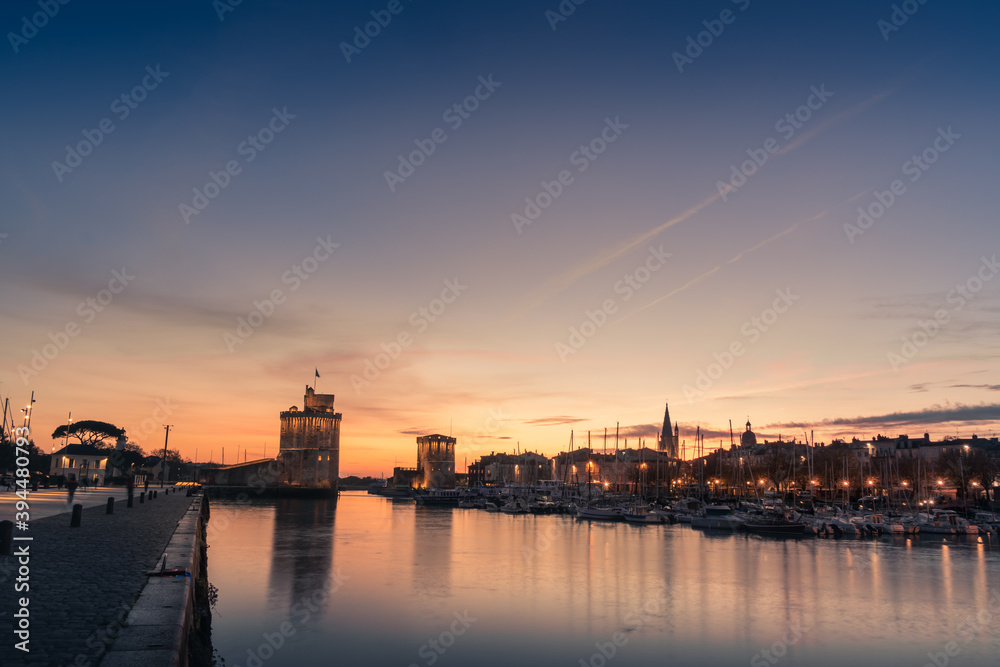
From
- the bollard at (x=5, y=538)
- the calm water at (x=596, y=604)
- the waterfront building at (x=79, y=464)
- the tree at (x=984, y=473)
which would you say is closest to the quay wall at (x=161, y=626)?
the bollard at (x=5, y=538)

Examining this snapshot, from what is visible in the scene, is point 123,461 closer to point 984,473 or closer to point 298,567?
point 298,567

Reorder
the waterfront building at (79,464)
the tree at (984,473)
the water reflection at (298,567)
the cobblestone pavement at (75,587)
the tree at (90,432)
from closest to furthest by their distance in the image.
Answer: the cobblestone pavement at (75,587), the water reflection at (298,567), the waterfront building at (79,464), the tree at (984,473), the tree at (90,432)

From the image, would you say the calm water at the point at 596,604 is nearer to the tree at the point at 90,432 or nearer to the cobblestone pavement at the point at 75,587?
the cobblestone pavement at the point at 75,587

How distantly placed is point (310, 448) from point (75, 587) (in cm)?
14831

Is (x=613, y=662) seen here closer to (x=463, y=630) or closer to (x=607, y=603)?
(x=463, y=630)

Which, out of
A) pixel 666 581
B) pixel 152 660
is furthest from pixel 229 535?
pixel 152 660

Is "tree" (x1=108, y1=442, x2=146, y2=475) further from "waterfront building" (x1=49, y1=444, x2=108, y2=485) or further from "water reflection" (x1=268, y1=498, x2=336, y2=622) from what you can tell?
"water reflection" (x1=268, y1=498, x2=336, y2=622)

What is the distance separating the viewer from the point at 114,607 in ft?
42.7

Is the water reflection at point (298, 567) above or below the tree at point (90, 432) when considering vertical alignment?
below

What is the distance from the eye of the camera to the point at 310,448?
157875 mm

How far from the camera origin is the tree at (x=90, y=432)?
13225 cm

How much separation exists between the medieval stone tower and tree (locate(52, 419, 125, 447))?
115ft

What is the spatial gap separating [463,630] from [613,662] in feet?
20.7

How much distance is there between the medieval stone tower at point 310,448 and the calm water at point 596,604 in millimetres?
101945
